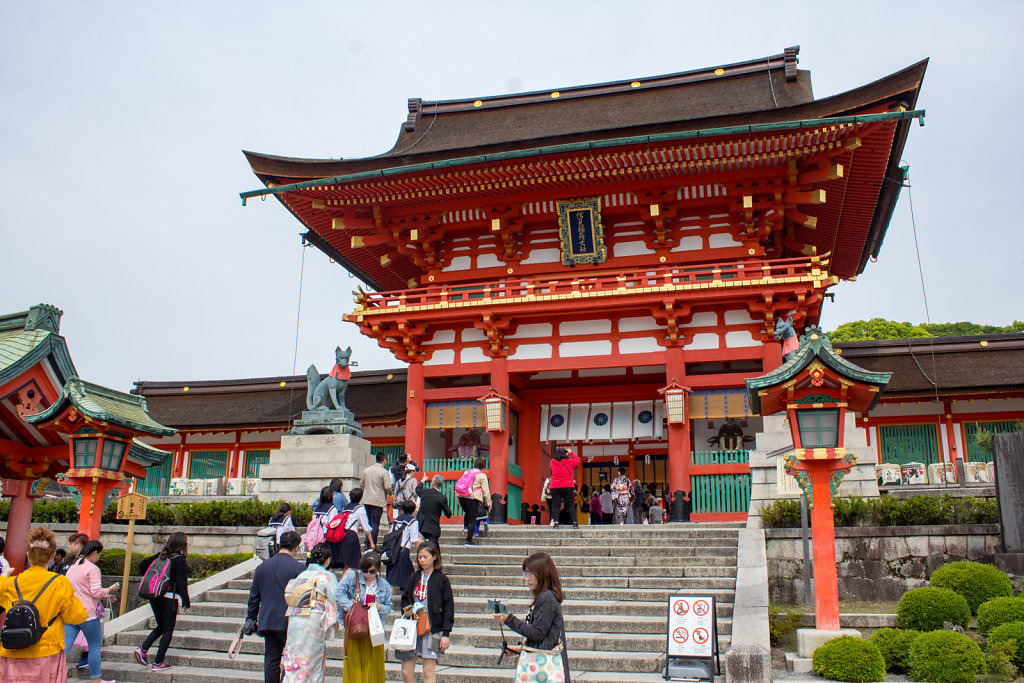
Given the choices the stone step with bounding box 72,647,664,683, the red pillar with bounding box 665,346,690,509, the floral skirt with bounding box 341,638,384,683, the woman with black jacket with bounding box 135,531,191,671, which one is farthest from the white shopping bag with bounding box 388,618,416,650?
the red pillar with bounding box 665,346,690,509

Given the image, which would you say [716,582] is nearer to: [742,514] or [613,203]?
[742,514]

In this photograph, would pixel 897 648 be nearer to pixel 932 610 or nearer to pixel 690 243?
pixel 932 610

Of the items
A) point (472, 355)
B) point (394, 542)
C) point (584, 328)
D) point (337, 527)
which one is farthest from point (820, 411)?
point (472, 355)

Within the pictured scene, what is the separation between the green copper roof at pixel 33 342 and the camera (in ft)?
37.5

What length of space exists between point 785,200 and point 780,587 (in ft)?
31.5

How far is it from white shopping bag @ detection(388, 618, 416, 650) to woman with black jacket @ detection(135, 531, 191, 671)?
146 inches

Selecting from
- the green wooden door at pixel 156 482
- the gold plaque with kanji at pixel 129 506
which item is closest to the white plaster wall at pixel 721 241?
the gold plaque with kanji at pixel 129 506

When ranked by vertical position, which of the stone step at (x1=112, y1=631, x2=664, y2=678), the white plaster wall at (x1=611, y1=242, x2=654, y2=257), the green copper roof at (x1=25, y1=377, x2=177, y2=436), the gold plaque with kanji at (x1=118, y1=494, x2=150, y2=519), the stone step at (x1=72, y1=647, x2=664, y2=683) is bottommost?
the stone step at (x1=72, y1=647, x2=664, y2=683)

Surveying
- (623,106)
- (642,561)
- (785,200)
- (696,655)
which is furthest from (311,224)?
(696,655)

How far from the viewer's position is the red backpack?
32.6 ft

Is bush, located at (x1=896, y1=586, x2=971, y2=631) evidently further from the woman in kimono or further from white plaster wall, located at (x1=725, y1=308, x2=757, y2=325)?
white plaster wall, located at (x1=725, y1=308, x2=757, y2=325)

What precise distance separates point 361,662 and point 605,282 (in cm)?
1277

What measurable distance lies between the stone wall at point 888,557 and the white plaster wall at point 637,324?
7.51 meters

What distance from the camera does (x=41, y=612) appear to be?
632cm
